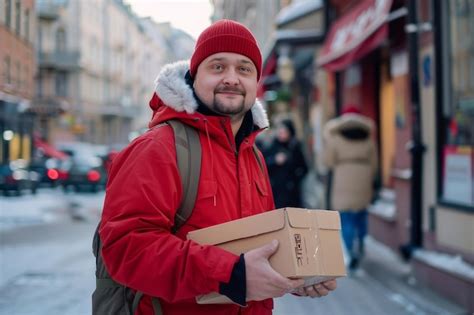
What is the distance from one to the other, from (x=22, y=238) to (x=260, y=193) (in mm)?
8444

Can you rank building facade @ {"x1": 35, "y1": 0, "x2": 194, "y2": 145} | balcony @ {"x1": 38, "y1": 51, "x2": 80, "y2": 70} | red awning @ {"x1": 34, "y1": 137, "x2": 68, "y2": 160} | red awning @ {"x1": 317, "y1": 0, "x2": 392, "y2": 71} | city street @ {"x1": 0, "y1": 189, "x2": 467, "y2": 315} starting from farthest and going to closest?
balcony @ {"x1": 38, "y1": 51, "x2": 80, "y2": 70} < red awning @ {"x1": 34, "y1": 137, "x2": 68, "y2": 160} < building facade @ {"x1": 35, "y1": 0, "x2": 194, "y2": 145} < red awning @ {"x1": 317, "y1": 0, "x2": 392, "y2": 71} < city street @ {"x1": 0, "y1": 189, "x2": 467, "y2": 315}

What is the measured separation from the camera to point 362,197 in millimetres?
8102

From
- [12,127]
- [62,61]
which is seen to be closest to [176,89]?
[12,127]

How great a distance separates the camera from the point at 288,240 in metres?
1.91

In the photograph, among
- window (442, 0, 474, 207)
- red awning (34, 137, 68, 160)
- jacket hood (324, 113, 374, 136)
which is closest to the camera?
window (442, 0, 474, 207)

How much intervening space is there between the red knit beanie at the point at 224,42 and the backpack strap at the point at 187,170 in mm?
305

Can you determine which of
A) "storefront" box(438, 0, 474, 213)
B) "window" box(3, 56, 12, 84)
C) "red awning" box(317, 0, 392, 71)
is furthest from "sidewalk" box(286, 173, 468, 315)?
"window" box(3, 56, 12, 84)

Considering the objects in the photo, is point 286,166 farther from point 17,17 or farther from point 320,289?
point 320,289

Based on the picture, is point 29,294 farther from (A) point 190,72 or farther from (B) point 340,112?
(B) point 340,112

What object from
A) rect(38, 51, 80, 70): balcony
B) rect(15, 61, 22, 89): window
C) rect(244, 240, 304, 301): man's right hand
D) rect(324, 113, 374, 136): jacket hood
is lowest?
rect(244, 240, 304, 301): man's right hand

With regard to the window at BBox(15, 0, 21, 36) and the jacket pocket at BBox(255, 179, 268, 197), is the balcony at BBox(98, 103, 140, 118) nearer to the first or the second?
the window at BBox(15, 0, 21, 36)

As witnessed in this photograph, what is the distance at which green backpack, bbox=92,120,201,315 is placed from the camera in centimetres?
205

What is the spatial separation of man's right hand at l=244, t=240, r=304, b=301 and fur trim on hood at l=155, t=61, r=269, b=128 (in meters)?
0.53

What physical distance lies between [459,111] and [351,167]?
171cm
